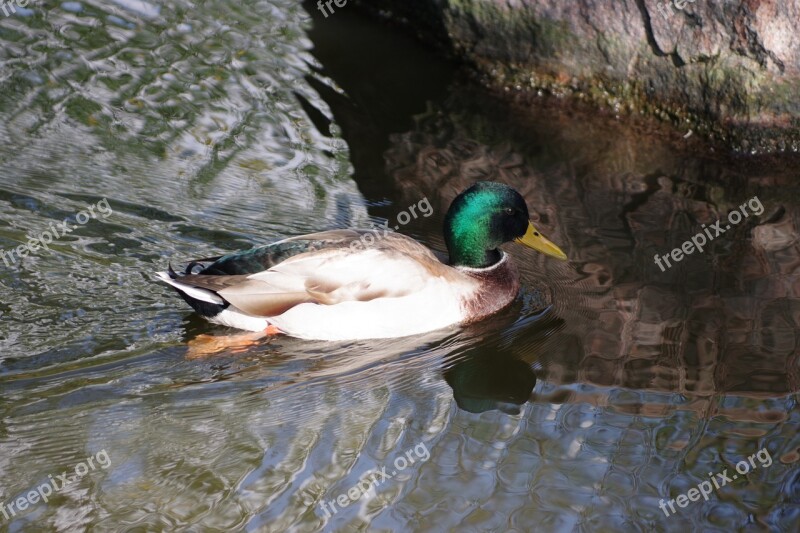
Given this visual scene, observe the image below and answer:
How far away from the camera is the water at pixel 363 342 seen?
4.05 m

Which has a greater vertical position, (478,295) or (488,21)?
(488,21)

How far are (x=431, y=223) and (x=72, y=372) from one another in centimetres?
262

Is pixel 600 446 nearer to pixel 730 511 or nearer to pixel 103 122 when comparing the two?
pixel 730 511

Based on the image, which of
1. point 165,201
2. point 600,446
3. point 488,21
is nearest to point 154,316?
point 165,201

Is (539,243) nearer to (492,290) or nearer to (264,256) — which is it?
(492,290)

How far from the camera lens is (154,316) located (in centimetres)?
523
